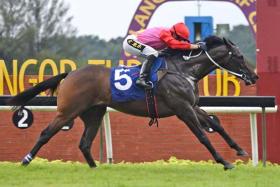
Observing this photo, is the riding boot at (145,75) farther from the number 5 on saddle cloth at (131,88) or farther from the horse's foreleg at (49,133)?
the horse's foreleg at (49,133)

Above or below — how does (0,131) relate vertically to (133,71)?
below

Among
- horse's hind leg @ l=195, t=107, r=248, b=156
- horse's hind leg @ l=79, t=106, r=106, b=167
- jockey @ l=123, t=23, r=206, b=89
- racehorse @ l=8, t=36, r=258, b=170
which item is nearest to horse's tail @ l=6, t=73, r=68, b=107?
racehorse @ l=8, t=36, r=258, b=170

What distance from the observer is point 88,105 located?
380 inches

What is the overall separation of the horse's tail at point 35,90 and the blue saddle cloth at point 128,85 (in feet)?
2.47

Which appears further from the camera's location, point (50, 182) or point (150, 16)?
point (150, 16)

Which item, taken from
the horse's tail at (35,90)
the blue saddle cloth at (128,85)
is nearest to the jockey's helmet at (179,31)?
the blue saddle cloth at (128,85)

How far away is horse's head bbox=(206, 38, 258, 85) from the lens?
32.6ft

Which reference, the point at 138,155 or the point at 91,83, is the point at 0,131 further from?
the point at 91,83

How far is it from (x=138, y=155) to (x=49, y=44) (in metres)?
32.9

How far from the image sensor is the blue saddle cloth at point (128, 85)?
31.6 ft

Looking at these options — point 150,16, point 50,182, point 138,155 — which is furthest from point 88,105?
point 150,16

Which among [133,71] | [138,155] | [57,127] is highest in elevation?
[133,71]

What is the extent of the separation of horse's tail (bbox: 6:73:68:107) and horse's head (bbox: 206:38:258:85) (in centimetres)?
209

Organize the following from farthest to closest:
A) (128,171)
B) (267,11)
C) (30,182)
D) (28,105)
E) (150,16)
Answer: (150,16)
(267,11)
(28,105)
(128,171)
(30,182)
